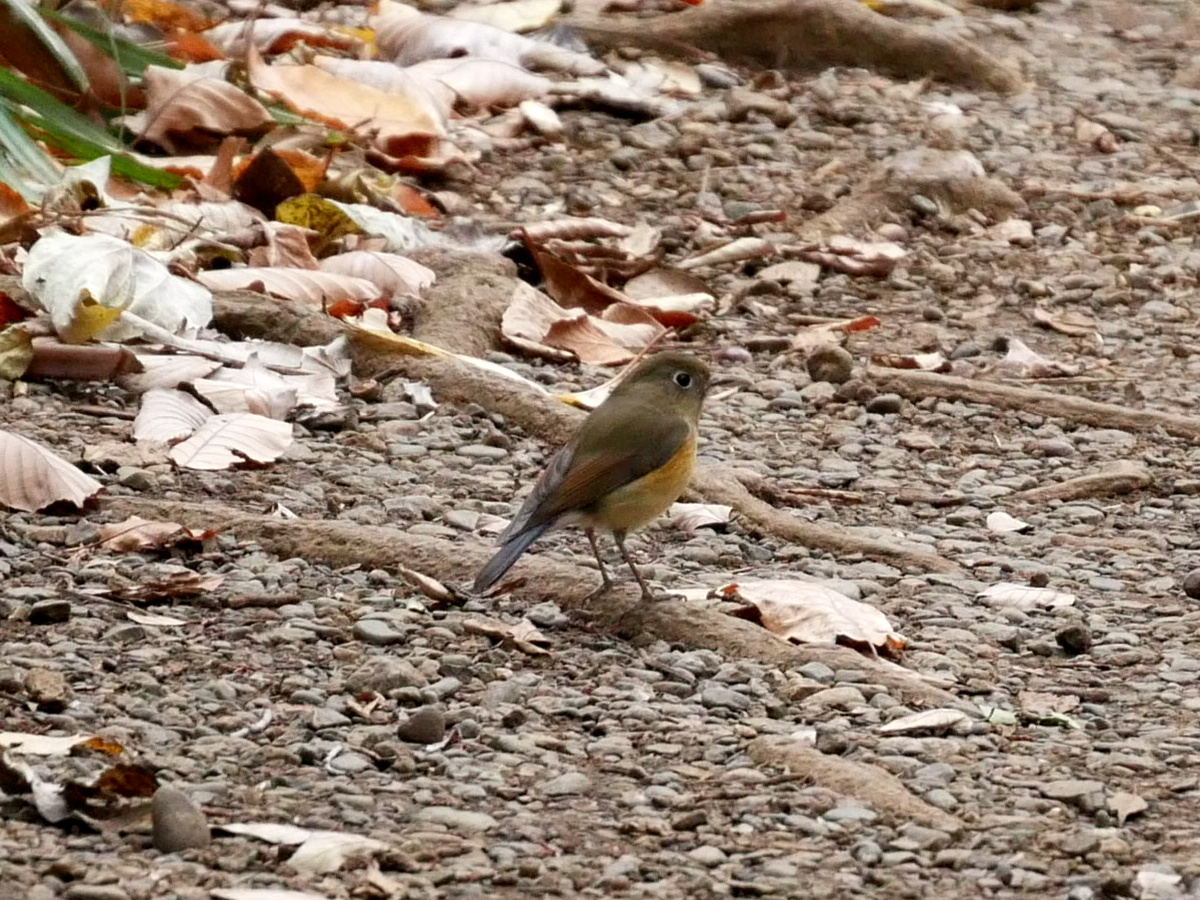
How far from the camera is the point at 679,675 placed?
4.51 metres

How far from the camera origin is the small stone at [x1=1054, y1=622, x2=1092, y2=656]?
4.81 m

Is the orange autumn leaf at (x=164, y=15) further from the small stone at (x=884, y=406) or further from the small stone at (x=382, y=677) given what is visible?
the small stone at (x=382, y=677)

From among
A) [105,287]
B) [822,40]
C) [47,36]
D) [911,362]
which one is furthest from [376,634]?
[822,40]

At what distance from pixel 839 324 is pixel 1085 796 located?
3.93 m

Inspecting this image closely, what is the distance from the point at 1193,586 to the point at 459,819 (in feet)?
7.64

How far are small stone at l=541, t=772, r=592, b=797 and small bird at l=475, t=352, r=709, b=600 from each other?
91 centimetres

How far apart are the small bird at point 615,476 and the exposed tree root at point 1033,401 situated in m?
1.86

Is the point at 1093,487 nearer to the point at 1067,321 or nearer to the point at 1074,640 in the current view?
the point at 1074,640

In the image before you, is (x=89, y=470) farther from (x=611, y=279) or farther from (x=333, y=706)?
(x=611, y=279)

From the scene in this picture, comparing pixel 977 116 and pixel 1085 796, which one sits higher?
pixel 1085 796

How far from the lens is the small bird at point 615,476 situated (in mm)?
4883

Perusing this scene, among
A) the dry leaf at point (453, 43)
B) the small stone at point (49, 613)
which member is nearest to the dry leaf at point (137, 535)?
the small stone at point (49, 613)

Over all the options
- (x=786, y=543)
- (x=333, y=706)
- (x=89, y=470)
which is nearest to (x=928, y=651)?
(x=786, y=543)

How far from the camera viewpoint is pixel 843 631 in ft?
15.3
